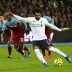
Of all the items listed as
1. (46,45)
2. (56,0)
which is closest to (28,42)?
(56,0)

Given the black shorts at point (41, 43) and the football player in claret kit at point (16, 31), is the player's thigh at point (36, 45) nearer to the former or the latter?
the black shorts at point (41, 43)

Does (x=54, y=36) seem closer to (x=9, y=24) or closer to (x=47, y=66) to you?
(x=9, y=24)

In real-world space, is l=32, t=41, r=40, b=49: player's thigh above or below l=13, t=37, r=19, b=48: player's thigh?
above

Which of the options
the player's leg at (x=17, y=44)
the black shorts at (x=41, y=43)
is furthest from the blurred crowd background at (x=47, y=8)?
the black shorts at (x=41, y=43)

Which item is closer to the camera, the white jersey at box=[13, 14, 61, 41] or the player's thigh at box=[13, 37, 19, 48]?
the white jersey at box=[13, 14, 61, 41]

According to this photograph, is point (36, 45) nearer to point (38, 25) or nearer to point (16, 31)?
point (38, 25)

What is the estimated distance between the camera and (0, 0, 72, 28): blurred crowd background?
99.0 ft

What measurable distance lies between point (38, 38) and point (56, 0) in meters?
19.8

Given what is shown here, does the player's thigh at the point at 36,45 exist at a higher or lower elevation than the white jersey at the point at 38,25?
lower

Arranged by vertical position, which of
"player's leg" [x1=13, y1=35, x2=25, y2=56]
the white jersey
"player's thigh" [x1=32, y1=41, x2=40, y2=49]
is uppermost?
the white jersey

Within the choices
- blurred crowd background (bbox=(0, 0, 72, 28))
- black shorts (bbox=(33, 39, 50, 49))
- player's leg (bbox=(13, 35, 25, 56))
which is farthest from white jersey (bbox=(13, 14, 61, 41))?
blurred crowd background (bbox=(0, 0, 72, 28))

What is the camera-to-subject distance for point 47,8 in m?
31.2

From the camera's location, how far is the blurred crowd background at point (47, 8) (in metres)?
30.2

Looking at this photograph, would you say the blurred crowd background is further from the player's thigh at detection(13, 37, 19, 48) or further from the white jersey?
the white jersey
